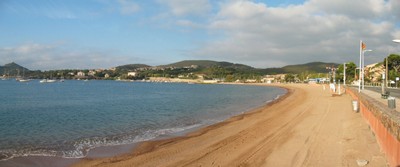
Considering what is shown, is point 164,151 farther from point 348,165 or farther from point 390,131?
point 390,131

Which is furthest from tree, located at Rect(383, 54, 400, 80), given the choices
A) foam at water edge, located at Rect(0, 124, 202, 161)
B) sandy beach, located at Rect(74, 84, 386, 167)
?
foam at water edge, located at Rect(0, 124, 202, 161)

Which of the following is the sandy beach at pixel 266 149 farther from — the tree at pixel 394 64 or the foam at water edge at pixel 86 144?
the tree at pixel 394 64

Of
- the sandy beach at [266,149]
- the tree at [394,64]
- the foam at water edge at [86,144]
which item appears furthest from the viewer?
the tree at [394,64]

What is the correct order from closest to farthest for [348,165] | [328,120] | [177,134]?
1. [348,165]
2. [177,134]
3. [328,120]

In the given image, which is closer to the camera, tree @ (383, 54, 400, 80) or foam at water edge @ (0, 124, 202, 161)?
foam at water edge @ (0, 124, 202, 161)

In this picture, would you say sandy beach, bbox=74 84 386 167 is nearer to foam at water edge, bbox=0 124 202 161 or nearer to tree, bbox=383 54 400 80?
foam at water edge, bbox=0 124 202 161

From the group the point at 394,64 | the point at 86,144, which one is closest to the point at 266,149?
the point at 86,144

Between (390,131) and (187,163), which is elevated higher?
(390,131)

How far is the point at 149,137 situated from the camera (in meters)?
18.4

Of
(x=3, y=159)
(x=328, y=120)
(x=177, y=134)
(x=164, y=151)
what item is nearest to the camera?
(x=3, y=159)

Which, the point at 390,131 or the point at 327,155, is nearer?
the point at 390,131

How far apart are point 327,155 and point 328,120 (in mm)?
10075

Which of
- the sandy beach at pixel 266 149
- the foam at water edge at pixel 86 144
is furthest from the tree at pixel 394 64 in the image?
the foam at water edge at pixel 86 144

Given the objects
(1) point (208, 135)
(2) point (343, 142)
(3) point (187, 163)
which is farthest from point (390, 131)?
(1) point (208, 135)
